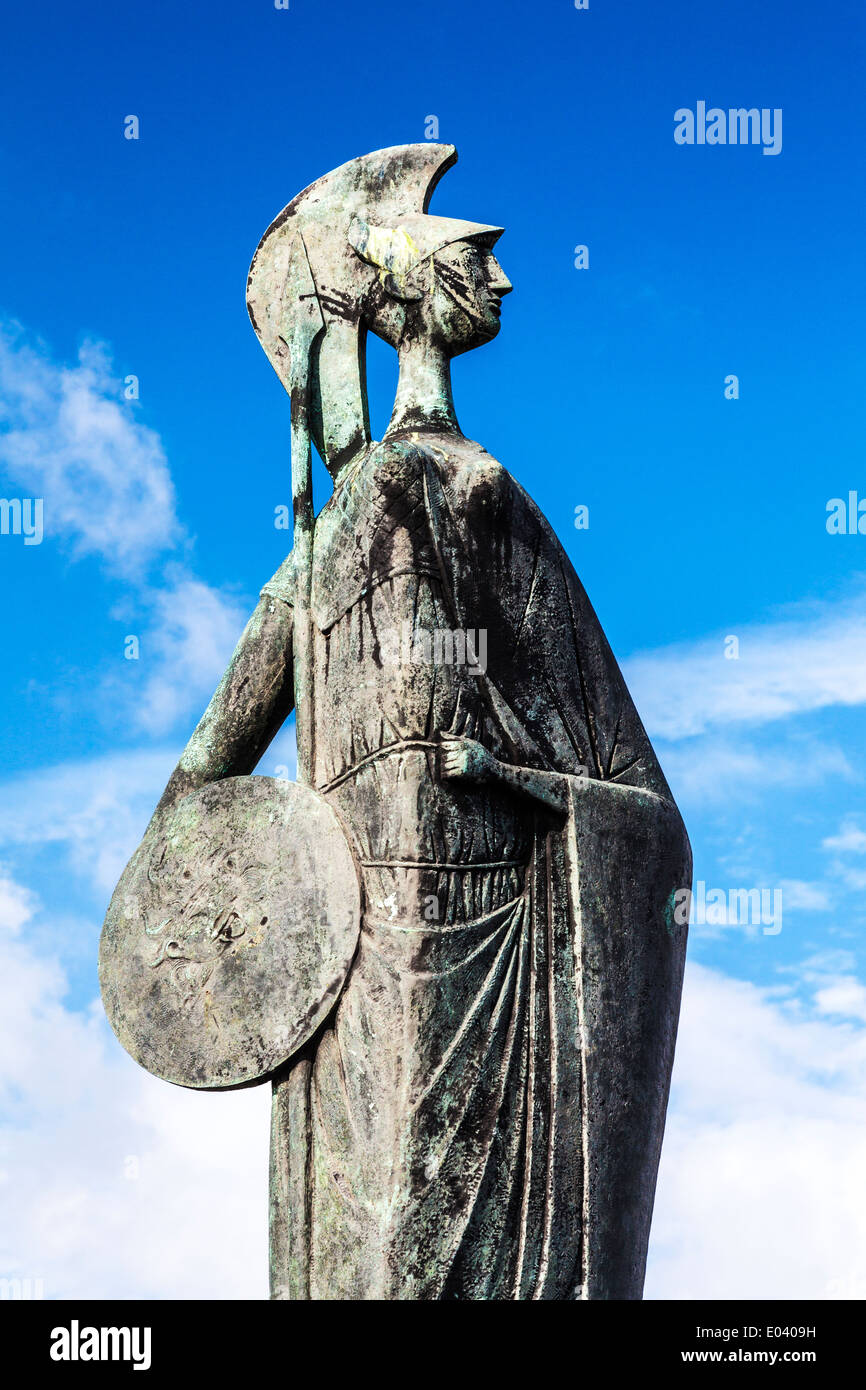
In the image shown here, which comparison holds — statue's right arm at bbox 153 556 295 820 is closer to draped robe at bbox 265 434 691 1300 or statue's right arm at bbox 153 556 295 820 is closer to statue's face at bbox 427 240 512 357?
draped robe at bbox 265 434 691 1300

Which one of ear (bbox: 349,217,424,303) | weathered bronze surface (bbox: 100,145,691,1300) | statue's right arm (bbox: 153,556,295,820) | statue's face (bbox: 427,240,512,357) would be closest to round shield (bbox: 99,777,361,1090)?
weathered bronze surface (bbox: 100,145,691,1300)

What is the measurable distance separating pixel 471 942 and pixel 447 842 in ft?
1.40

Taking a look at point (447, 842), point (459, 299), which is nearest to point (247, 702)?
point (447, 842)

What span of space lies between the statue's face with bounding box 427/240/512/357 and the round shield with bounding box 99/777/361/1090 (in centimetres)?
225

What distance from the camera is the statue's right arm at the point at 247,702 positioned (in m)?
8.39

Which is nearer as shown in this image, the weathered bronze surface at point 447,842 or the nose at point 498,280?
the weathered bronze surface at point 447,842

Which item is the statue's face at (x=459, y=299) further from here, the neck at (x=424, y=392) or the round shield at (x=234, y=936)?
the round shield at (x=234, y=936)

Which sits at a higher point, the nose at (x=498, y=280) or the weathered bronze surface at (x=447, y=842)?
the nose at (x=498, y=280)

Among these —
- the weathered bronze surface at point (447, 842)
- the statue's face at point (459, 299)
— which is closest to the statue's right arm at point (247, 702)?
the weathered bronze surface at point (447, 842)

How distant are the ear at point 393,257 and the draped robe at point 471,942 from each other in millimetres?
755

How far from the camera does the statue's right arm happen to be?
8391 mm

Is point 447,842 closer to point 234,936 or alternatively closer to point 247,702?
point 234,936
